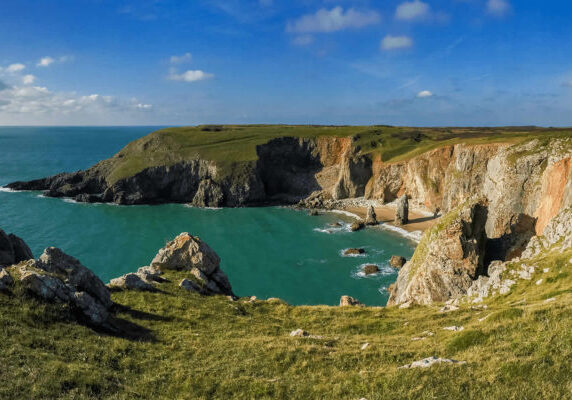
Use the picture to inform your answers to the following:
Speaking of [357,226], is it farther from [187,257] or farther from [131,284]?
[131,284]

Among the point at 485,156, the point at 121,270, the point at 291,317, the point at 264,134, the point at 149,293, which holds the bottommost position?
the point at 121,270

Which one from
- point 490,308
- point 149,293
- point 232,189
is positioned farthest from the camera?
point 232,189

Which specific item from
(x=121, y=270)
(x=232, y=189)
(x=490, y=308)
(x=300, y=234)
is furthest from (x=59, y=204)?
(x=490, y=308)

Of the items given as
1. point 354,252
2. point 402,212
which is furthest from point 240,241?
point 402,212

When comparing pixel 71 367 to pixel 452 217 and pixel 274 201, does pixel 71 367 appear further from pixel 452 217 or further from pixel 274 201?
pixel 274 201

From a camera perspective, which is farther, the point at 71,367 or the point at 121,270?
the point at 121,270

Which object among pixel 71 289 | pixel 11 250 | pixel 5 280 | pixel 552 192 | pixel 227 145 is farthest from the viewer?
pixel 227 145
